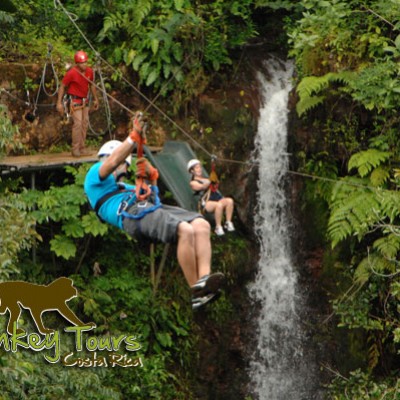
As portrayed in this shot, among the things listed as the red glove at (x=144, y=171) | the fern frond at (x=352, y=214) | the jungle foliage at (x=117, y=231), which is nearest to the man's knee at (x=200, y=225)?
the red glove at (x=144, y=171)

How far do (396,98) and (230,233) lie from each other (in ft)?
10.5

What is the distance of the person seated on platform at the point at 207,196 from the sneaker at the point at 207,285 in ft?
7.86

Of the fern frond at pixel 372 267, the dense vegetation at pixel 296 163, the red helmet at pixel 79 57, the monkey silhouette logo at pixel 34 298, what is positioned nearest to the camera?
the monkey silhouette logo at pixel 34 298

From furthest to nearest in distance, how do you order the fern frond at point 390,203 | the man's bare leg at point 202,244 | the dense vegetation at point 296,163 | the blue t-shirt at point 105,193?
the dense vegetation at point 296,163 → the fern frond at point 390,203 → the blue t-shirt at point 105,193 → the man's bare leg at point 202,244

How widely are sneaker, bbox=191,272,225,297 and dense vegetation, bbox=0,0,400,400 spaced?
9.55 ft

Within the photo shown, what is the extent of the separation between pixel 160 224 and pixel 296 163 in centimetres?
610

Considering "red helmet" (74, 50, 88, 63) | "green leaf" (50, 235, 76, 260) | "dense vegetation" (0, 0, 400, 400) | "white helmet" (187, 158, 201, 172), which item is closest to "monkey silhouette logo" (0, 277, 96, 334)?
"dense vegetation" (0, 0, 400, 400)

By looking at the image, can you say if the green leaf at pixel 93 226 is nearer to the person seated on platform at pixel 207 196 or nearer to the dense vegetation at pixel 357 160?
the person seated on platform at pixel 207 196

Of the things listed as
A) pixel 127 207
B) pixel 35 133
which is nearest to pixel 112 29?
pixel 35 133

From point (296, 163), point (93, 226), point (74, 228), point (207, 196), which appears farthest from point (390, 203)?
point (74, 228)

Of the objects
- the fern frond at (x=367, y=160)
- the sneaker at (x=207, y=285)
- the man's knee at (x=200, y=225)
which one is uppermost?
the man's knee at (x=200, y=225)

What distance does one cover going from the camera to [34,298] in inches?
405

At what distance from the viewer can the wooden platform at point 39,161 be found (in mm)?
11867

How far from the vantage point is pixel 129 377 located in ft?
40.0
